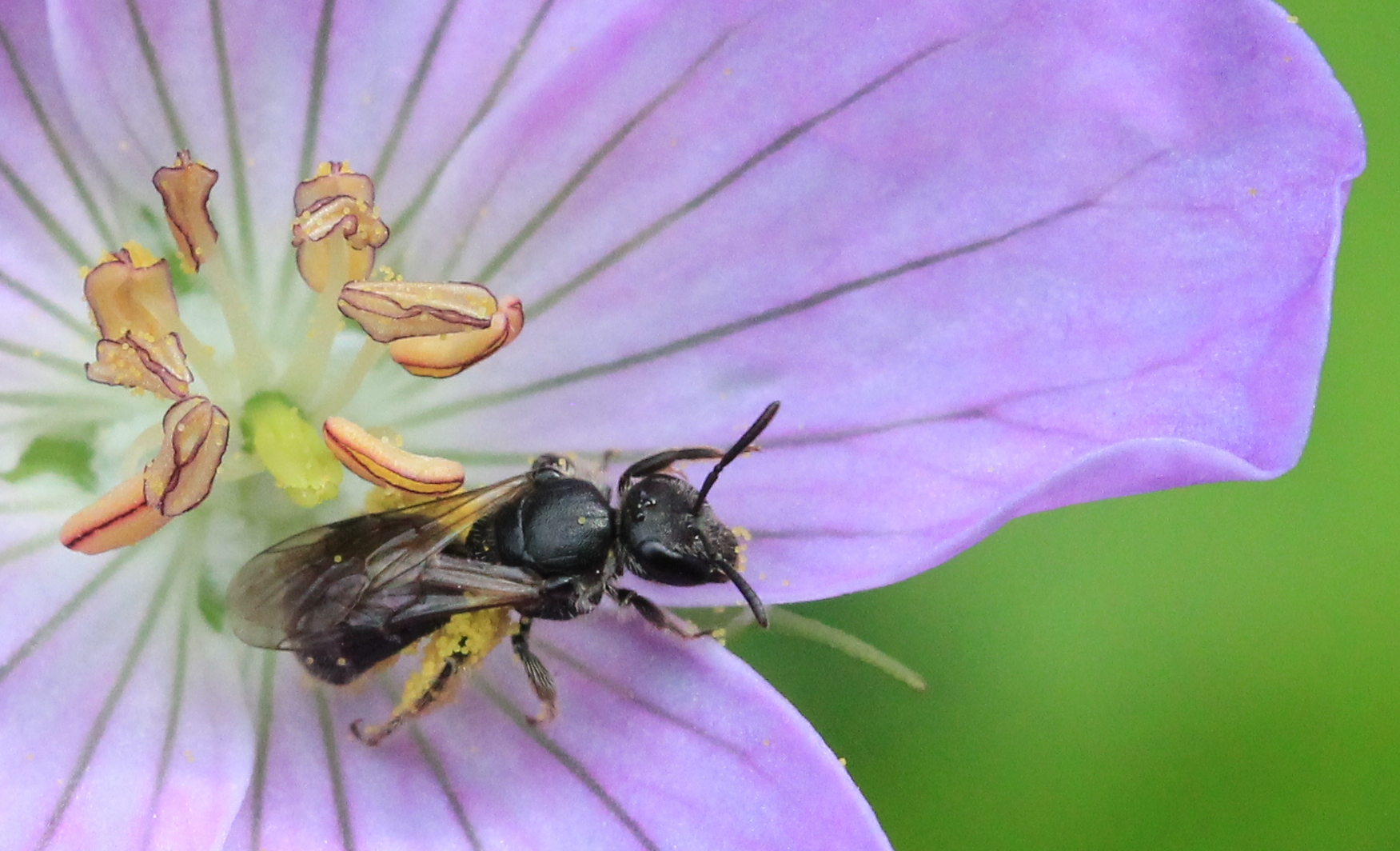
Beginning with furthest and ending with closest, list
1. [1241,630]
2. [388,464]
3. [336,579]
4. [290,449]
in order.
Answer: [1241,630], [290,449], [388,464], [336,579]

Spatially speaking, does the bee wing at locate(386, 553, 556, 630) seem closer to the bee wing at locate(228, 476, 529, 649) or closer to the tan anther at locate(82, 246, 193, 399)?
the bee wing at locate(228, 476, 529, 649)

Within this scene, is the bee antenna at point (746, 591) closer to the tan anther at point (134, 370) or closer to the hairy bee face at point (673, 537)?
the hairy bee face at point (673, 537)

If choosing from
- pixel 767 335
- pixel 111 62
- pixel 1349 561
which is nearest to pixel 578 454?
pixel 767 335

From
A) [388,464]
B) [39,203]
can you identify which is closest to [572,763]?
[388,464]

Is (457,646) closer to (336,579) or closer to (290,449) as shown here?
(336,579)

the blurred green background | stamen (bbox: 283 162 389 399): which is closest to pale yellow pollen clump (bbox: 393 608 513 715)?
stamen (bbox: 283 162 389 399)

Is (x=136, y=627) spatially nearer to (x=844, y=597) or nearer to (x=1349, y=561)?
(x=844, y=597)
